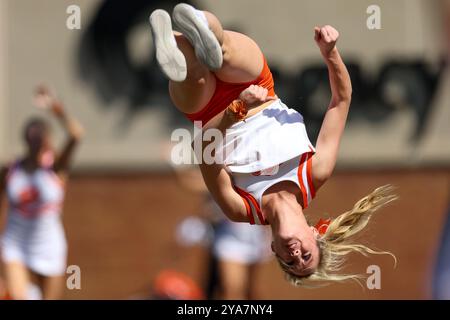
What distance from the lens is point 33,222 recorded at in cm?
906

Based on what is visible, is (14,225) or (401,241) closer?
(14,225)

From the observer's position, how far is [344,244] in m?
5.89

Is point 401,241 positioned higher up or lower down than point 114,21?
lower down

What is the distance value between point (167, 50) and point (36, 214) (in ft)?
13.9

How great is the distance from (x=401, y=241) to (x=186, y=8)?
767cm

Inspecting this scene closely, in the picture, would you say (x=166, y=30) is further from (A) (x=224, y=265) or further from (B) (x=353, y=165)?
(B) (x=353, y=165)

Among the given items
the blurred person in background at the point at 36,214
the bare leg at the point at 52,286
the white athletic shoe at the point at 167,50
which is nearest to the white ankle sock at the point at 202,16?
the white athletic shoe at the point at 167,50

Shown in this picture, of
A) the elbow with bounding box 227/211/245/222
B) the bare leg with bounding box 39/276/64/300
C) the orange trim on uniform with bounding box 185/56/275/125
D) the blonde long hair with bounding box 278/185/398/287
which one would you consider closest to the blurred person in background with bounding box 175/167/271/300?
the bare leg with bounding box 39/276/64/300

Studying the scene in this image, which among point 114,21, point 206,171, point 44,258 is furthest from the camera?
point 114,21

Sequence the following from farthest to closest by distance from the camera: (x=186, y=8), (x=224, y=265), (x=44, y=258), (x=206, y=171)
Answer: (x=224, y=265) → (x=44, y=258) → (x=206, y=171) → (x=186, y=8)

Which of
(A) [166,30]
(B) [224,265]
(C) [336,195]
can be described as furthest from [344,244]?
(C) [336,195]

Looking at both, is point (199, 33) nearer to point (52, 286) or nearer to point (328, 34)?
point (328, 34)

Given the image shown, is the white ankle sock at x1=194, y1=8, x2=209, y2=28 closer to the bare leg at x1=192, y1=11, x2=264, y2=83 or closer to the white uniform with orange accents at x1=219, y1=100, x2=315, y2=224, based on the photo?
the bare leg at x1=192, y1=11, x2=264, y2=83

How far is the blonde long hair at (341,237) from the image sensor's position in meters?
5.76
